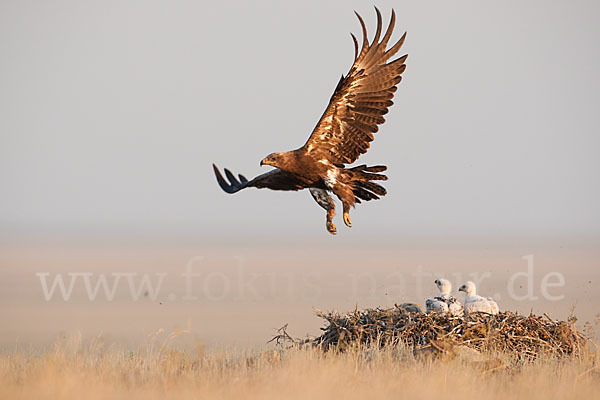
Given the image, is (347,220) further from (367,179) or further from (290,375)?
(290,375)

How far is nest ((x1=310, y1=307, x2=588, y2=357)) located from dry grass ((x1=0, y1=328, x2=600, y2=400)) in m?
0.29

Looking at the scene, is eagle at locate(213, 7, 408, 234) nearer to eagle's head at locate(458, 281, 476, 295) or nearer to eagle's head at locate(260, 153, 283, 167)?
eagle's head at locate(260, 153, 283, 167)

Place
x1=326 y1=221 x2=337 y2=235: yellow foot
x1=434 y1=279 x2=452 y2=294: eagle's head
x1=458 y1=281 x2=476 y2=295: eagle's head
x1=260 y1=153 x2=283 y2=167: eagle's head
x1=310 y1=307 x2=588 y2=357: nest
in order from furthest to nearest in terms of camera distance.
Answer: x1=434 y1=279 x2=452 y2=294: eagle's head
x1=458 y1=281 x2=476 y2=295: eagle's head
x1=326 y1=221 x2=337 y2=235: yellow foot
x1=260 y1=153 x2=283 y2=167: eagle's head
x1=310 y1=307 x2=588 y2=357: nest

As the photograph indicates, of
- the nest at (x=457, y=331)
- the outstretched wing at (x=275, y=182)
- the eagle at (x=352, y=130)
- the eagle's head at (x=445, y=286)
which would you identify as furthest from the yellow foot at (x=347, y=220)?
the eagle's head at (x=445, y=286)

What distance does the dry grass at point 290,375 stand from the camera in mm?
7379

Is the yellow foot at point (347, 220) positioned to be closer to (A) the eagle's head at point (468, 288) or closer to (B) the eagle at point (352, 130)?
(B) the eagle at point (352, 130)

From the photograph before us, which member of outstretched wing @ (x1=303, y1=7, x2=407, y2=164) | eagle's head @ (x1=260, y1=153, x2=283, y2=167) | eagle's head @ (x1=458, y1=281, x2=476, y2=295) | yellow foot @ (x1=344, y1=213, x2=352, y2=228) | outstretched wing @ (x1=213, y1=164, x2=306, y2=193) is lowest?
eagle's head @ (x1=458, y1=281, x2=476, y2=295)

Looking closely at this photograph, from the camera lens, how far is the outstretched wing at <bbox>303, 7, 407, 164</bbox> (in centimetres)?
1077

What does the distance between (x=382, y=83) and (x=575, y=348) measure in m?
4.49

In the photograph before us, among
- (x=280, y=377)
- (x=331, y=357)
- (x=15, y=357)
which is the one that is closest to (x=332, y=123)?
(x=331, y=357)

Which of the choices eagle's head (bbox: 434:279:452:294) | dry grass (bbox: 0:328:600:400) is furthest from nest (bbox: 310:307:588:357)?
eagle's head (bbox: 434:279:452:294)

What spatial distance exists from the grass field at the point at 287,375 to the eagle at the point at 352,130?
2634mm

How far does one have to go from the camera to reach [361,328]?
978 centimetres

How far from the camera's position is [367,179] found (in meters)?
10.9
